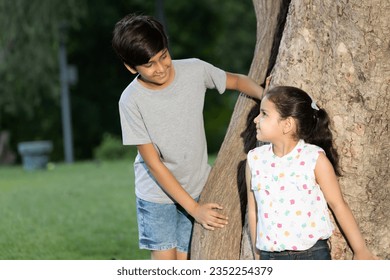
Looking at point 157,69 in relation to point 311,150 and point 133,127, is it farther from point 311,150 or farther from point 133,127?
point 311,150

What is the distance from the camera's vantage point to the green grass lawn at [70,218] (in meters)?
7.68

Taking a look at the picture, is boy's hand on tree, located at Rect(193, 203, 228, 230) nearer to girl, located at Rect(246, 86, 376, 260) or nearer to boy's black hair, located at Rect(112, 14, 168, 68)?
girl, located at Rect(246, 86, 376, 260)

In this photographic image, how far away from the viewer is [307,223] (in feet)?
12.2

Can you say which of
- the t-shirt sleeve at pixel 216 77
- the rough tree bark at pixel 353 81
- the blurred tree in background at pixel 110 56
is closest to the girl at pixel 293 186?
the rough tree bark at pixel 353 81

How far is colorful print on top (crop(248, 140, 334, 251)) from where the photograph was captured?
12.2 ft

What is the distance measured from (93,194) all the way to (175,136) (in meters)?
8.13

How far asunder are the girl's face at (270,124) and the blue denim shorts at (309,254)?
1.63ft

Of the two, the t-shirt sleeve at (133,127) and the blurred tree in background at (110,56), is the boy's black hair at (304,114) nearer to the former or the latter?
the t-shirt sleeve at (133,127)

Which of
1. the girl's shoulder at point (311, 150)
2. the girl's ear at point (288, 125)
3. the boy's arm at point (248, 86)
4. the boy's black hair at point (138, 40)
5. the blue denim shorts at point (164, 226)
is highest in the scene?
the boy's black hair at point (138, 40)

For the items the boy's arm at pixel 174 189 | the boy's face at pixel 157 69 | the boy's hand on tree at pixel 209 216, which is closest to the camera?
the boy's face at pixel 157 69

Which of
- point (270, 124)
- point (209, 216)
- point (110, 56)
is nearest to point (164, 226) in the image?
point (209, 216)
